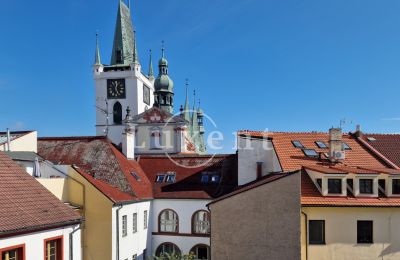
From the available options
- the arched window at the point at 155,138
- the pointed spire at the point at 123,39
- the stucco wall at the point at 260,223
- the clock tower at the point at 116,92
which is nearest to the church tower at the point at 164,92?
the clock tower at the point at 116,92

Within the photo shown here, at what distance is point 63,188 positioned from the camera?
22375 mm

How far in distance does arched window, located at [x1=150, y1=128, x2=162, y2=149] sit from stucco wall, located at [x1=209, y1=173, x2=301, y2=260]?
26284 millimetres

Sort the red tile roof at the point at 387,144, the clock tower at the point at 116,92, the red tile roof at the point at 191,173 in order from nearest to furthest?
1. the red tile roof at the point at 387,144
2. the red tile roof at the point at 191,173
3. the clock tower at the point at 116,92

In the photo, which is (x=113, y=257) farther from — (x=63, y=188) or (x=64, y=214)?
(x=64, y=214)

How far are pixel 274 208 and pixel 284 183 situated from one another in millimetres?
1321

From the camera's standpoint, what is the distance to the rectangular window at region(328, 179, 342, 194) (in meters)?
19.4

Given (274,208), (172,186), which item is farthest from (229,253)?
(172,186)

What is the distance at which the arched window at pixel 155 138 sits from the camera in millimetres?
44969

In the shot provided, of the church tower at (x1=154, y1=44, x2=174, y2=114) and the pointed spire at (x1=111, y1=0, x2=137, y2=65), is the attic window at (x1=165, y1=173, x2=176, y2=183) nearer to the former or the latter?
the church tower at (x1=154, y1=44, x2=174, y2=114)

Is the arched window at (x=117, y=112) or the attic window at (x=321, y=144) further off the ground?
the arched window at (x=117, y=112)

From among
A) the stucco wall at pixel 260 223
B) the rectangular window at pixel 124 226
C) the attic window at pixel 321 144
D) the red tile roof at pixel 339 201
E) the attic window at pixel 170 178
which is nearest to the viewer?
the stucco wall at pixel 260 223

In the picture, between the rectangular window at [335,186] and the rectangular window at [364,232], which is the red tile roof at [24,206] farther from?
the rectangular window at [364,232]

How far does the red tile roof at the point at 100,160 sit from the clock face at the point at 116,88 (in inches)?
995

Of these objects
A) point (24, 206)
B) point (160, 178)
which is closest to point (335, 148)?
point (160, 178)
